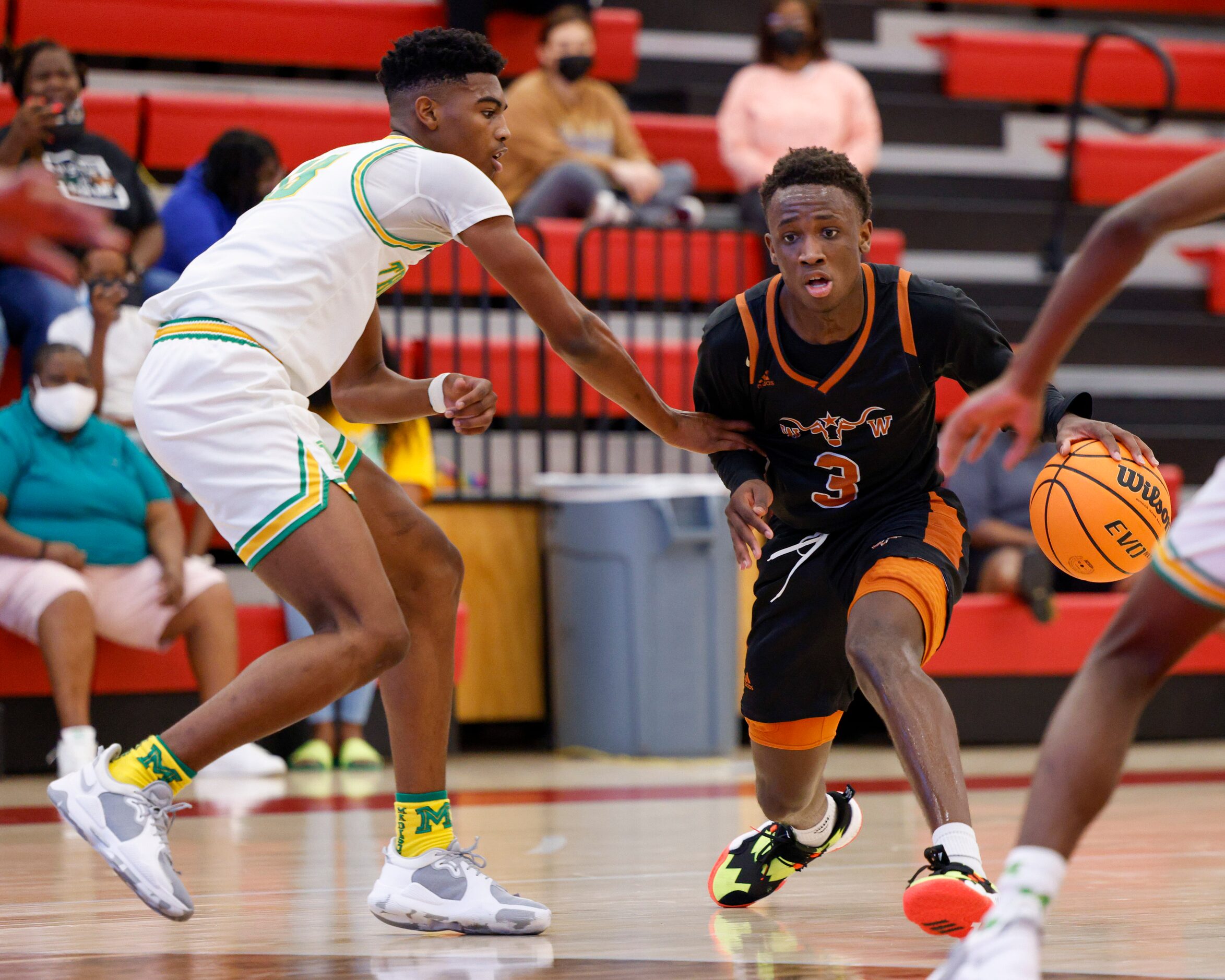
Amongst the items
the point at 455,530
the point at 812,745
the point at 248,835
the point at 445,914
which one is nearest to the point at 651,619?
the point at 455,530

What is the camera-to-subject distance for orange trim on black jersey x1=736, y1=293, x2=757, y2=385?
3.36 m

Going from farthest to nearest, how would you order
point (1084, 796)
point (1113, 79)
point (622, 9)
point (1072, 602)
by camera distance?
point (1113, 79), point (622, 9), point (1072, 602), point (1084, 796)

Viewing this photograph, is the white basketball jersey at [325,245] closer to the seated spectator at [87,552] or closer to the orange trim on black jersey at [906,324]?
the orange trim on black jersey at [906,324]

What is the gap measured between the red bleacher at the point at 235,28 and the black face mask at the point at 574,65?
3.18 feet

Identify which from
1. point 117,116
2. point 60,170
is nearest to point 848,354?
point 60,170

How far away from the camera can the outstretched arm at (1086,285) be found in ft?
6.61

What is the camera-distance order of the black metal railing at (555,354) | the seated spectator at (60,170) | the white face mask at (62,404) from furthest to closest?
the black metal railing at (555,354), the seated spectator at (60,170), the white face mask at (62,404)

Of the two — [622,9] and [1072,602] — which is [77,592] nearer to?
[1072,602]

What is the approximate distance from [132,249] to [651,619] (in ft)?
8.47

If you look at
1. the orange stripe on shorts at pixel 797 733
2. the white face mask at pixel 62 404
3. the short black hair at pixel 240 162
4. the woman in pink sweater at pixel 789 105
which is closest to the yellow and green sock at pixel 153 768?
the orange stripe on shorts at pixel 797 733

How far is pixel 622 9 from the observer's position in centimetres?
948

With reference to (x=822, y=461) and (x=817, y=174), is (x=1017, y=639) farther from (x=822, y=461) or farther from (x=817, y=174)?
(x=817, y=174)

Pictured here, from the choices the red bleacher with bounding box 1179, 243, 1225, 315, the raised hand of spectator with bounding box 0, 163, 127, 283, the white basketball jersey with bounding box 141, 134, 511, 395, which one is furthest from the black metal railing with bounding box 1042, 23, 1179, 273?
the raised hand of spectator with bounding box 0, 163, 127, 283

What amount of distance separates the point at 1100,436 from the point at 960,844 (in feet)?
2.59
